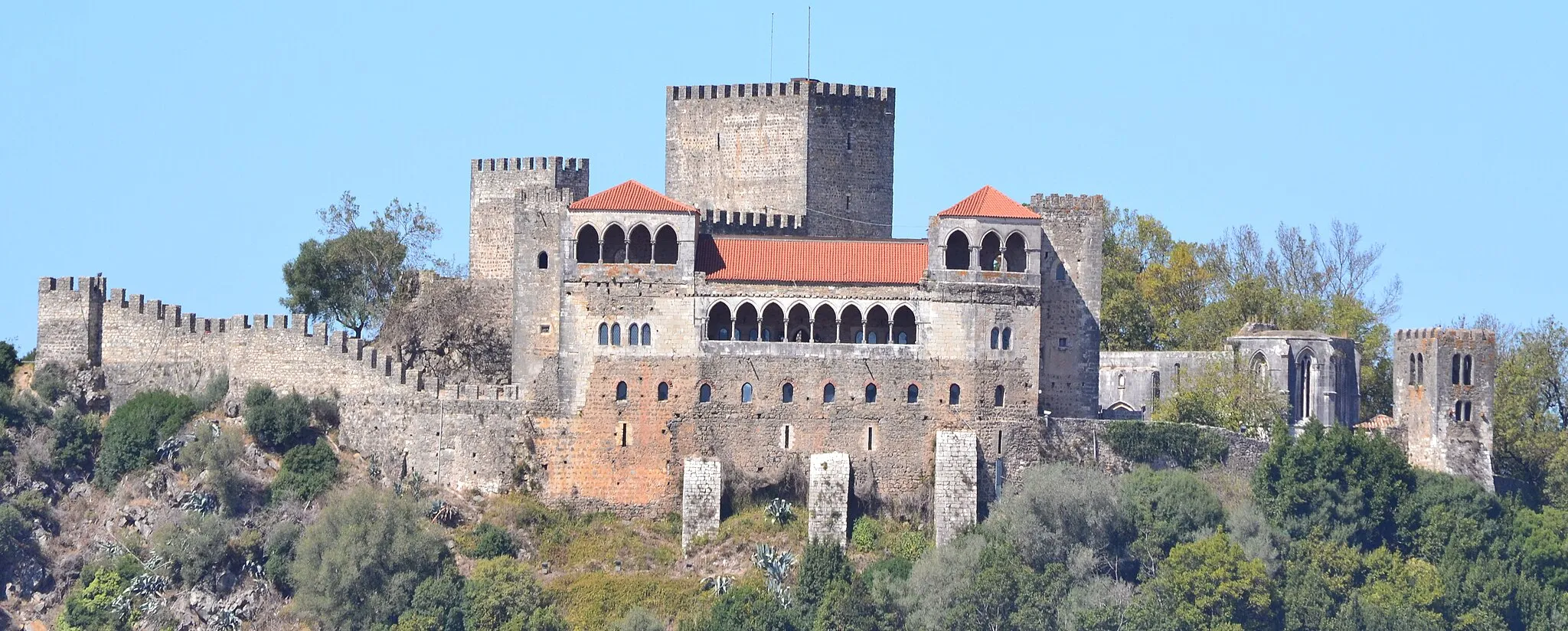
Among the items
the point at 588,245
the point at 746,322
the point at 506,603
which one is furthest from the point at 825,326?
the point at 506,603

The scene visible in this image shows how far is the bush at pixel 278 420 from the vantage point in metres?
81.7

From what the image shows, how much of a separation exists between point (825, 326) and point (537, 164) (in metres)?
10.8

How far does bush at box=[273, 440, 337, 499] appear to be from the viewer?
80812 mm

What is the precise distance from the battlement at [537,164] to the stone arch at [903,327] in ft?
36.1

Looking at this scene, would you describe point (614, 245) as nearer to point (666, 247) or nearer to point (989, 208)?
point (666, 247)

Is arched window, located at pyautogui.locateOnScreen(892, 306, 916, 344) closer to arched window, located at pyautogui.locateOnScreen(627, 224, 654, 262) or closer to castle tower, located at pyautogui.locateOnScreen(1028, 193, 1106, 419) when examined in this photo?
→ castle tower, located at pyautogui.locateOnScreen(1028, 193, 1106, 419)

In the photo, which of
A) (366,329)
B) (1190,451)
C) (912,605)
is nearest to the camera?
(912,605)

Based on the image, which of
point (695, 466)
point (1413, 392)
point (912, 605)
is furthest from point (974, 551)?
point (1413, 392)

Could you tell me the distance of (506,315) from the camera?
272 feet

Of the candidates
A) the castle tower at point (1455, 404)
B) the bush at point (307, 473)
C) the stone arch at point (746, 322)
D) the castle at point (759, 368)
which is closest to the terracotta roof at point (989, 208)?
the castle at point (759, 368)

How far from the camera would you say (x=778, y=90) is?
86.4m

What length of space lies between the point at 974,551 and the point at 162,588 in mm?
20039

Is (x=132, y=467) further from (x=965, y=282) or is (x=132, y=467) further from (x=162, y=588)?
(x=965, y=282)

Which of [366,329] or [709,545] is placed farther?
[366,329]
